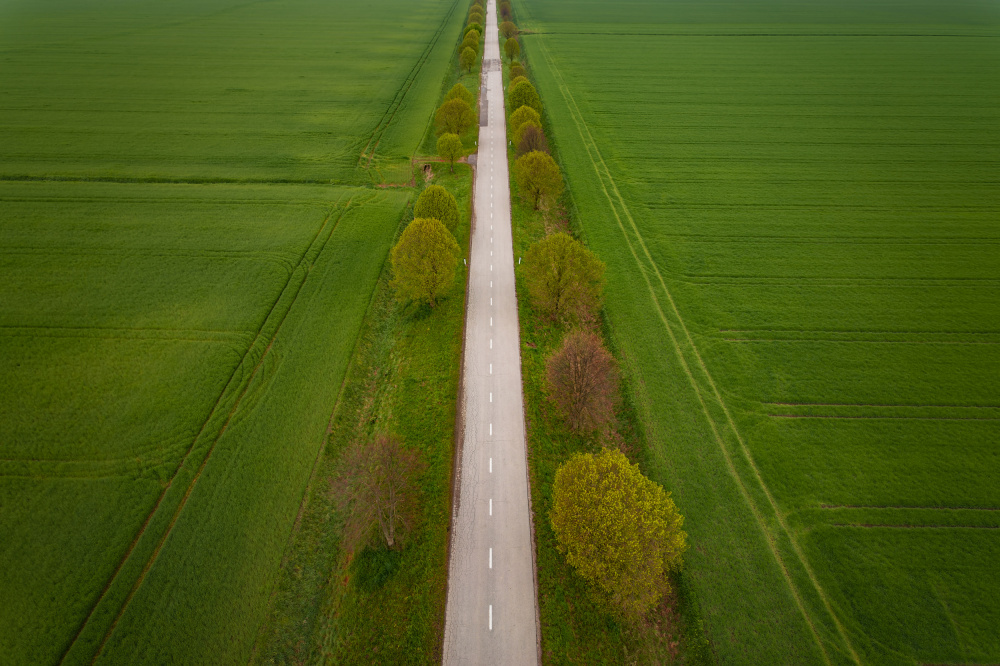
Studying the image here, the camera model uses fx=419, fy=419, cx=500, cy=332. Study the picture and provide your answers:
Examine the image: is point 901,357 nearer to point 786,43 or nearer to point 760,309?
point 760,309

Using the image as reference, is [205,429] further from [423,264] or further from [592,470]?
[592,470]

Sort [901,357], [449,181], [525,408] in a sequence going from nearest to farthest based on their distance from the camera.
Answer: [525,408]
[901,357]
[449,181]

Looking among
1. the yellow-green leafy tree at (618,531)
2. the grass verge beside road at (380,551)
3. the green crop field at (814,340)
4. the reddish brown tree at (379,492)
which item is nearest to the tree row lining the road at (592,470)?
the yellow-green leafy tree at (618,531)

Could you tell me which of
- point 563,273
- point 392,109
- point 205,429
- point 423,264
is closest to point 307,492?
point 205,429

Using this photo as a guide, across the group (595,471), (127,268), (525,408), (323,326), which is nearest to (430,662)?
(595,471)

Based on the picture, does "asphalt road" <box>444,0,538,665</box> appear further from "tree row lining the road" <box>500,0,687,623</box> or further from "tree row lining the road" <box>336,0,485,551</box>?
"tree row lining the road" <box>336,0,485,551</box>

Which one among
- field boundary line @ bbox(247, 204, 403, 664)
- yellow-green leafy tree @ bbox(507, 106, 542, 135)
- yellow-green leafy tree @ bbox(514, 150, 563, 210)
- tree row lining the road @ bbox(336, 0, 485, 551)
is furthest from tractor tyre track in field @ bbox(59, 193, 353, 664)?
yellow-green leafy tree @ bbox(507, 106, 542, 135)
